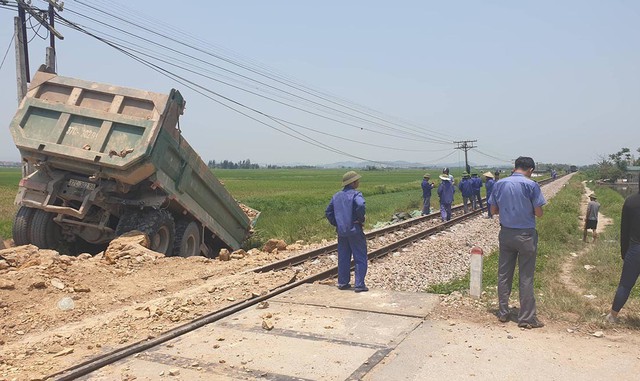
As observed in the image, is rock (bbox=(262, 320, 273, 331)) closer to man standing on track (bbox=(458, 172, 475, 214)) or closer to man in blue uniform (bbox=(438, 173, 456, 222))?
man in blue uniform (bbox=(438, 173, 456, 222))

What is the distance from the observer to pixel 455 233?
52.8 feet

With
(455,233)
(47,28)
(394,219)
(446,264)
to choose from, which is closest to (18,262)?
(446,264)

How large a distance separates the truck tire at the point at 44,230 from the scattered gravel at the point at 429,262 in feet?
18.8

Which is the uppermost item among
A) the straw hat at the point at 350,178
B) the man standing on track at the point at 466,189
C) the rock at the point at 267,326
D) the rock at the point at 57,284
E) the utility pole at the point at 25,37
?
the utility pole at the point at 25,37

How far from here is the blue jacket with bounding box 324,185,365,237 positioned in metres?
6.85

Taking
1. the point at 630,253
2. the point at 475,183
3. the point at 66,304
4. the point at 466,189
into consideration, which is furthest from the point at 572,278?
the point at 475,183

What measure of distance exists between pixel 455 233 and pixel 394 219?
445cm

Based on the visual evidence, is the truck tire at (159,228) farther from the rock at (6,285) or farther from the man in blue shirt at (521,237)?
the man in blue shirt at (521,237)

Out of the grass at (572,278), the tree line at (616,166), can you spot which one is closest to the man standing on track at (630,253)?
the grass at (572,278)

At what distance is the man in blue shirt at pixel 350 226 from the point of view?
6875mm

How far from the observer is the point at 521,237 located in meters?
5.52

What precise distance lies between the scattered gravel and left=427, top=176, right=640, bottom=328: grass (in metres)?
0.63

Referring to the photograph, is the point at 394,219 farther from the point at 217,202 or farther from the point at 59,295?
the point at 59,295

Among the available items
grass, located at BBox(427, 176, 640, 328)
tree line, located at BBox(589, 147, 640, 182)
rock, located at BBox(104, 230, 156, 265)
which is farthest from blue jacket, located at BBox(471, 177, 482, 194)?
tree line, located at BBox(589, 147, 640, 182)
